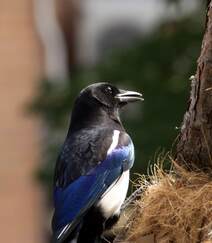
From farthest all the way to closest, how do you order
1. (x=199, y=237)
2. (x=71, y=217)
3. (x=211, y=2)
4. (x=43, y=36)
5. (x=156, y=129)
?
(x=43, y=36), (x=156, y=129), (x=71, y=217), (x=211, y=2), (x=199, y=237)

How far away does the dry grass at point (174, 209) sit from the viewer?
5719 millimetres

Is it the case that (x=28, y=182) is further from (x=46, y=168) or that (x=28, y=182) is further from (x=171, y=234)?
(x=171, y=234)

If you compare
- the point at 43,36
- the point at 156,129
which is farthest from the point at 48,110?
the point at 43,36

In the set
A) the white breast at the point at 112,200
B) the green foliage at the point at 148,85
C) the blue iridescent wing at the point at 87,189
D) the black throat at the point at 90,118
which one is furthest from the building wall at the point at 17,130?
the white breast at the point at 112,200

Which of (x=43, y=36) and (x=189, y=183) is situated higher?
(x=189, y=183)

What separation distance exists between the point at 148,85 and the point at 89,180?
4912 millimetres

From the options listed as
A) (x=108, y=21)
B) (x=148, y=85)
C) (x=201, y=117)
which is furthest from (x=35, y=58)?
(x=201, y=117)

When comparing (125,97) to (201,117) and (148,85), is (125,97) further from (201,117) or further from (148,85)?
(148,85)

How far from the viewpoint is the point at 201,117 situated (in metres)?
5.98

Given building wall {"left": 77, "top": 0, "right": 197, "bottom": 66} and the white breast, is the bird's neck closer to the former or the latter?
the white breast

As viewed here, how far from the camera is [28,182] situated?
17.3 metres

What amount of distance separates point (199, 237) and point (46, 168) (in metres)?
6.83

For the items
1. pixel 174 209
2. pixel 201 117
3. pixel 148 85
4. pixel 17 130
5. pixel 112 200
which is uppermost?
pixel 201 117

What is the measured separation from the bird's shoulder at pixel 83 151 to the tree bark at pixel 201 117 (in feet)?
2.61
